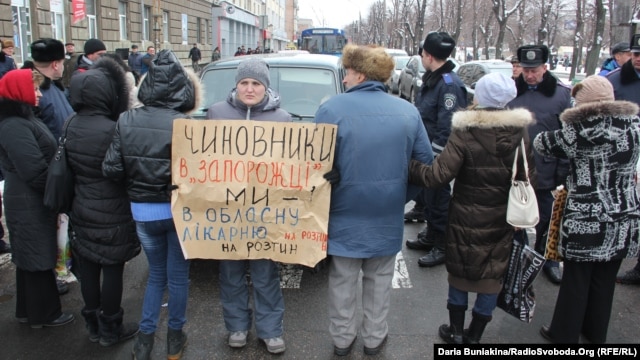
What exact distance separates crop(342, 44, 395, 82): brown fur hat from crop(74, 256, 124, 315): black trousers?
75.7 inches

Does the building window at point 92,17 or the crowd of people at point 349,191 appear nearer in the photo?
the crowd of people at point 349,191

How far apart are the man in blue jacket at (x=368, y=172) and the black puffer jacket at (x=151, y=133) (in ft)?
2.75

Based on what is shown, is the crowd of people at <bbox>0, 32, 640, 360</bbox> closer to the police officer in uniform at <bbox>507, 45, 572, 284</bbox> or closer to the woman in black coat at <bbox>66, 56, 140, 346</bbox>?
the woman in black coat at <bbox>66, 56, 140, 346</bbox>

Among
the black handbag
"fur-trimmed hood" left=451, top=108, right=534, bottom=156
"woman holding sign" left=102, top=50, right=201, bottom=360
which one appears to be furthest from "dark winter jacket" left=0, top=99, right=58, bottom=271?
"fur-trimmed hood" left=451, top=108, right=534, bottom=156

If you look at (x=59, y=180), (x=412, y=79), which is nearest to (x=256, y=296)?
(x=59, y=180)

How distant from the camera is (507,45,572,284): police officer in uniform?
172 inches

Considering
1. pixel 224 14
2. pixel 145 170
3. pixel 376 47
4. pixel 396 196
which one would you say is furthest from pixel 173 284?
pixel 224 14

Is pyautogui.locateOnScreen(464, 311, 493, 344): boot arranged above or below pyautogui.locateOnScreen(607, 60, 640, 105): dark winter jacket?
below

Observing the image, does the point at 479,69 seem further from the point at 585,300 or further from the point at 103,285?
the point at 103,285

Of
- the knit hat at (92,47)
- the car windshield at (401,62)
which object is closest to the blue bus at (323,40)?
the car windshield at (401,62)

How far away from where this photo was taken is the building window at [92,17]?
2006cm

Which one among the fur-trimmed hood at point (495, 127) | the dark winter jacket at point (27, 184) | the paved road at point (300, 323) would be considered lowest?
the paved road at point (300, 323)

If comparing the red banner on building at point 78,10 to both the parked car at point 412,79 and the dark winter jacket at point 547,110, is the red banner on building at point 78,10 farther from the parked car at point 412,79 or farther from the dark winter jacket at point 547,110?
the dark winter jacket at point 547,110

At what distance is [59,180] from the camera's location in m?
3.06
